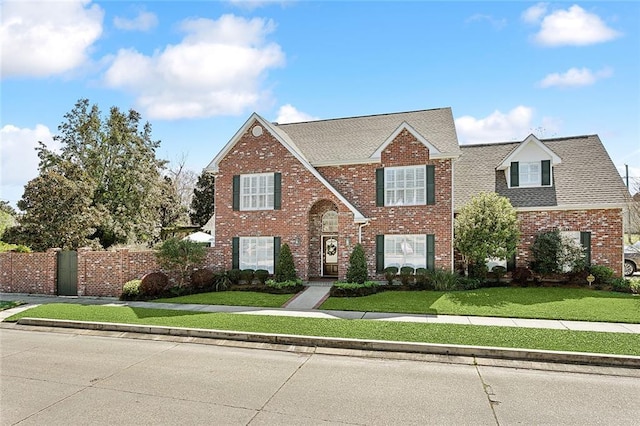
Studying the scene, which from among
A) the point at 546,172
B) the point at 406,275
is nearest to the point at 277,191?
the point at 406,275

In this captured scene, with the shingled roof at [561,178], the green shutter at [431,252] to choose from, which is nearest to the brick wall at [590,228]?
the shingled roof at [561,178]

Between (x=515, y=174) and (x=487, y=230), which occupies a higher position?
(x=515, y=174)

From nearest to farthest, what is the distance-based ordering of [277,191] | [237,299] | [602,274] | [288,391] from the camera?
[288,391] < [237,299] < [602,274] < [277,191]

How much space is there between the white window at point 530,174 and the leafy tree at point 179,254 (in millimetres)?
15266

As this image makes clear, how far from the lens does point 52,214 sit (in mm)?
19828

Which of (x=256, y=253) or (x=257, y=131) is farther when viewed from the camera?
(x=257, y=131)

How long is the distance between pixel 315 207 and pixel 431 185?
5425 millimetres

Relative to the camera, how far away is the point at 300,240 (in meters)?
18.2

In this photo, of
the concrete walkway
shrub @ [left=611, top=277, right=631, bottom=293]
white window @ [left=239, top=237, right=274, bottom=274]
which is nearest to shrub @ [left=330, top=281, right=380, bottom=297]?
the concrete walkway

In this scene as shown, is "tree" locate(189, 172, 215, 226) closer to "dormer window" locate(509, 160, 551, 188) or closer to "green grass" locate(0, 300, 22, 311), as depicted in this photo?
"green grass" locate(0, 300, 22, 311)

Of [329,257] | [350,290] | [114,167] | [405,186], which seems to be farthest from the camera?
[114,167]

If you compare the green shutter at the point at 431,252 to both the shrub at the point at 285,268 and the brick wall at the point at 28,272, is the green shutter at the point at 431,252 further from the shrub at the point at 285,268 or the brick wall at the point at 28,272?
the brick wall at the point at 28,272

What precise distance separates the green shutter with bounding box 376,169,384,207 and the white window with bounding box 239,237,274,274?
523 centimetres

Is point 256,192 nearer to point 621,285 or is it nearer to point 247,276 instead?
point 247,276
